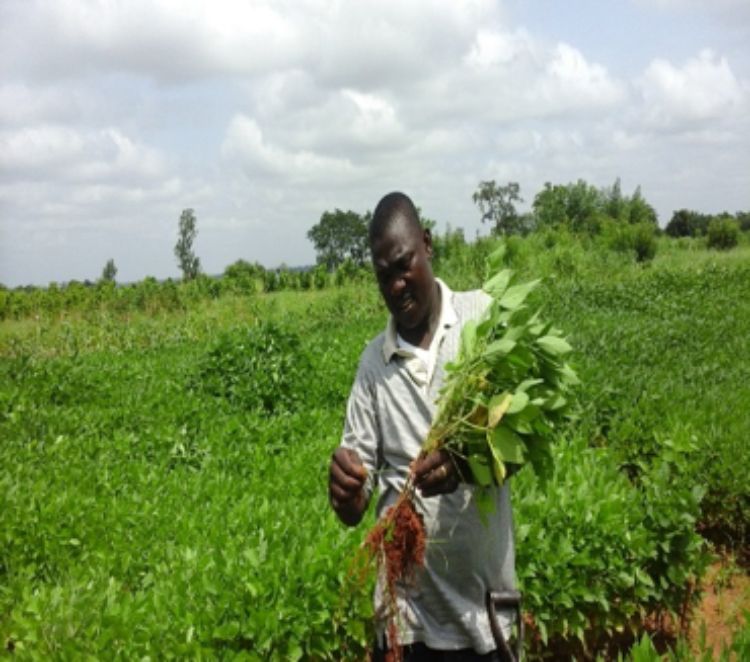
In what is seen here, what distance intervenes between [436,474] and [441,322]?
49cm

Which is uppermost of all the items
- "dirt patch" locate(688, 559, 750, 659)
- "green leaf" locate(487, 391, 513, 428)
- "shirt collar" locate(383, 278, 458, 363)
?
"shirt collar" locate(383, 278, 458, 363)

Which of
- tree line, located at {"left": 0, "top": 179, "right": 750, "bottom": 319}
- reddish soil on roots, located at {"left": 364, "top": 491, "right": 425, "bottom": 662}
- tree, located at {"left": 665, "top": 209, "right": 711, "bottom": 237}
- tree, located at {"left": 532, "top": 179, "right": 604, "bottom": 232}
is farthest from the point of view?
tree, located at {"left": 665, "top": 209, "right": 711, "bottom": 237}

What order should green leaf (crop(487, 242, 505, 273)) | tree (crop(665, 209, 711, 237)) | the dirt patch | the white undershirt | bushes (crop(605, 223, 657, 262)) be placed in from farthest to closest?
tree (crop(665, 209, 711, 237)) → bushes (crop(605, 223, 657, 262)) → the dirt patch → green leaf (crop(487, 242, 505, 273)) → the white undershirt

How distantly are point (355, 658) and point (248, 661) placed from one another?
673 mm

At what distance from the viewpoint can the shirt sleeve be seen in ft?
7.01

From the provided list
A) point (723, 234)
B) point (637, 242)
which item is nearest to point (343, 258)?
point (637, 242)

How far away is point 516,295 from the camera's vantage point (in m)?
2.08

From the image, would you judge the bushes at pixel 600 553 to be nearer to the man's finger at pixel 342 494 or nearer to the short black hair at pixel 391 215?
the man's finger at pixel 342 494

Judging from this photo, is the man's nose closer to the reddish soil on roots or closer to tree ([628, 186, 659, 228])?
the reddish soil on roots

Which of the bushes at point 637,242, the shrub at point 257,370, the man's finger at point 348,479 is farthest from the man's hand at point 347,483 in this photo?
the bushes at point 637,242

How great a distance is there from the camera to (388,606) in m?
2.09

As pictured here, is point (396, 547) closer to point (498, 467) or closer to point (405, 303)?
point (498, 467)

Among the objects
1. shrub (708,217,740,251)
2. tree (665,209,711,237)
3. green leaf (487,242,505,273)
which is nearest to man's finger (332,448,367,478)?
green leaf (487,242,505,273)

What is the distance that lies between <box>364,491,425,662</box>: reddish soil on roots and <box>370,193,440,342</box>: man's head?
1.70 ft
